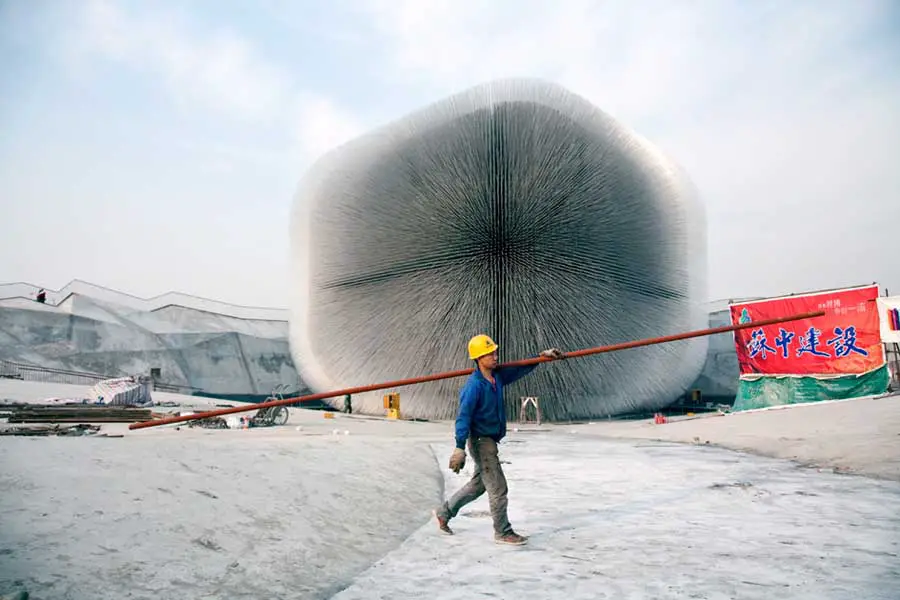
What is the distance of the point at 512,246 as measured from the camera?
61.5 feet

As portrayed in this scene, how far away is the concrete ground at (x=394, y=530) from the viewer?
9.72 ft

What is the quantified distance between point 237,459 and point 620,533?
10.5 feet

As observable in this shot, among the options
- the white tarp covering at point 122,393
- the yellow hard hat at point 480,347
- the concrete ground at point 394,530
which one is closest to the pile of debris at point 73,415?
the white tarp covering at point 122,393

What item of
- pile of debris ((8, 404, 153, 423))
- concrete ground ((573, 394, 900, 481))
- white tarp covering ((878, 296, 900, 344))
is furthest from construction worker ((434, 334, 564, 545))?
white tarp covering ((878, 296, 900, 344))

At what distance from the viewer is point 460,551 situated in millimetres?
3857

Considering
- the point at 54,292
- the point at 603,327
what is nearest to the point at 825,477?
the point at 603,327

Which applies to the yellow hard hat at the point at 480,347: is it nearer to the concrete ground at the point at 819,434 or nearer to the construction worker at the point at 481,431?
the construction worker at the point at 481,431

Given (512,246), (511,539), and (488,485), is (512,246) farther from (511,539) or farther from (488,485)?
(511,539)

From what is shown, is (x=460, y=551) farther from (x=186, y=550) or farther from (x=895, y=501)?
(x=895, y=501)

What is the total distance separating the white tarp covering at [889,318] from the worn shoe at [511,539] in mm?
13690

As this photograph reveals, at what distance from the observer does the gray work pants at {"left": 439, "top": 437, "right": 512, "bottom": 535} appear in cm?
404

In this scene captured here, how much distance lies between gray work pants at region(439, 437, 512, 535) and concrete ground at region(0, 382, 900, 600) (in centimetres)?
19

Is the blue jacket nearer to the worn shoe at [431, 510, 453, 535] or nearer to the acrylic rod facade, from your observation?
the worn shoe at [431, 510, 453, 535]

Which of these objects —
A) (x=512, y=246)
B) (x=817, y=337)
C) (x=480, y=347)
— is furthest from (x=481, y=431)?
(x=512, y=246)
